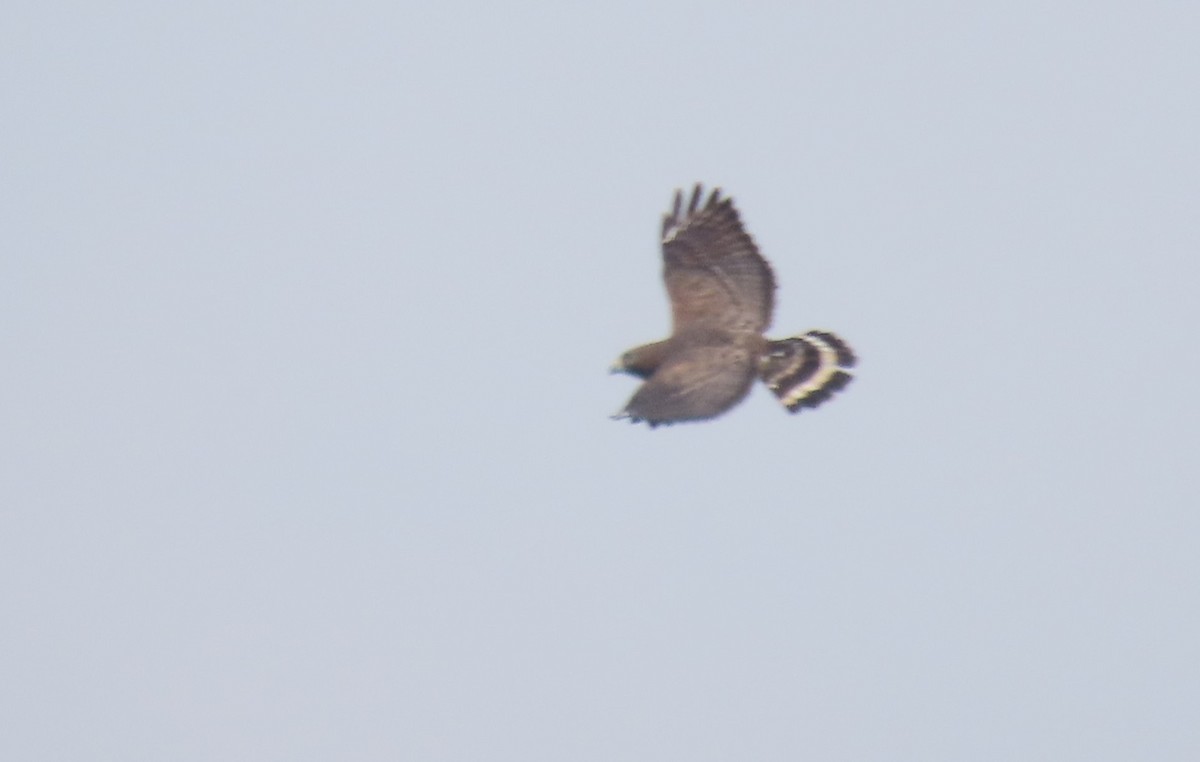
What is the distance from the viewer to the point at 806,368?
18641mm

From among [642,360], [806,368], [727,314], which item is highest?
[727,314]

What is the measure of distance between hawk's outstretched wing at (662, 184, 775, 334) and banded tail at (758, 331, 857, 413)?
0.39 meters

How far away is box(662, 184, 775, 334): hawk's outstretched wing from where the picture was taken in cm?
1853

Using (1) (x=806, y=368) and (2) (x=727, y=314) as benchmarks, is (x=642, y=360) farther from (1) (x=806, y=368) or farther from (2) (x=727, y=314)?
(1) (x=806, y=368)

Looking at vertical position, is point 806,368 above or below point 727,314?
below

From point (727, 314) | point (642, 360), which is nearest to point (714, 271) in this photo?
point (727, 314)

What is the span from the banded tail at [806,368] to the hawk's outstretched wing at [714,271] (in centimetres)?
39

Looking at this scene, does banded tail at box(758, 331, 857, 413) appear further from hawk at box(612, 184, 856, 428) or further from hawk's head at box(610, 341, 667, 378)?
hawk's head at box(610, 341, 667, 378)

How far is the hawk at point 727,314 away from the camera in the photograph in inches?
724

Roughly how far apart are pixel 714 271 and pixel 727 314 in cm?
44

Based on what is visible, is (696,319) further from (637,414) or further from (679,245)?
(637,414)

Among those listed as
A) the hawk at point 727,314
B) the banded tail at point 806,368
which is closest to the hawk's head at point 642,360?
the hawk at point 727,314

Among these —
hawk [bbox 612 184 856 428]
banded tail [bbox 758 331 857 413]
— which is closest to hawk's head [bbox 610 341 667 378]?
hawk [bbox 612 184 856 428]

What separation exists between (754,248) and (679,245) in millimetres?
684
